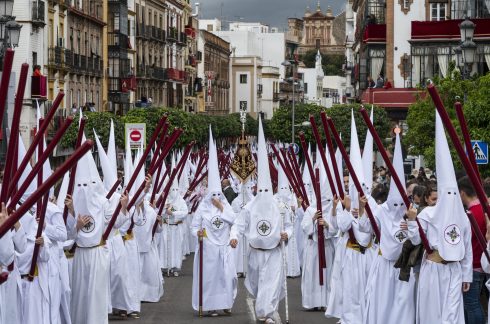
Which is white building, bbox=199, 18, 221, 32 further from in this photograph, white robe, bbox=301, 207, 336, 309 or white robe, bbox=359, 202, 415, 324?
white robe, bbox=359, 202, 415, 324

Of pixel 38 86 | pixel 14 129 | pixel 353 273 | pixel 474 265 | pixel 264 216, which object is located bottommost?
pixel 353 273

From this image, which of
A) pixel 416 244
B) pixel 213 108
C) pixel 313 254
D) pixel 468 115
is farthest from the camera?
pixel 213 108

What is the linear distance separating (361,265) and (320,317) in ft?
7.34

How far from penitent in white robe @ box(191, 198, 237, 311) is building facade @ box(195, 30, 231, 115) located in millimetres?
86667

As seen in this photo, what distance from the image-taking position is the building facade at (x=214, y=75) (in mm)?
114125

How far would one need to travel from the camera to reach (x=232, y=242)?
18.6m

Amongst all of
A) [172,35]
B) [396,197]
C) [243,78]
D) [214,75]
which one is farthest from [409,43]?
[243,78]

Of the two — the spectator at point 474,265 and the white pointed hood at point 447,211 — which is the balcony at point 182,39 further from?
the white pointed hood at point 447,211

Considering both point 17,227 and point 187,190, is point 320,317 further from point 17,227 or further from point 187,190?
point 187,190

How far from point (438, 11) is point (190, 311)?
42.0 meters

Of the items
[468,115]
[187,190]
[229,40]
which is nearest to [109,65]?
[187,190]

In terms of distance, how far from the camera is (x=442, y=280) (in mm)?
13297

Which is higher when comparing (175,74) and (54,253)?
(175,74)

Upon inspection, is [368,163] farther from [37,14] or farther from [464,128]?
[37,14]
